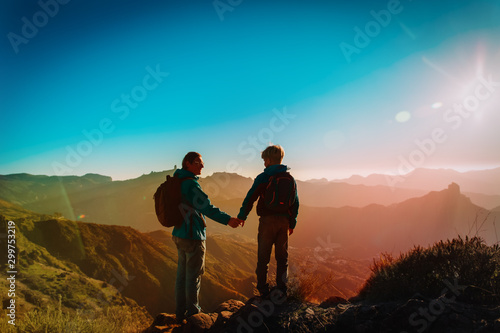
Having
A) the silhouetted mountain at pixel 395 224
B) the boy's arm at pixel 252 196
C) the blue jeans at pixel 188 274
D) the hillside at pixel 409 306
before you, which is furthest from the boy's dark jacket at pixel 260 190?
the silhouetted mountain at pixel 395 224

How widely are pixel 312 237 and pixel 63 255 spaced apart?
3786 inches

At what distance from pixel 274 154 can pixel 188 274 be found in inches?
94.2

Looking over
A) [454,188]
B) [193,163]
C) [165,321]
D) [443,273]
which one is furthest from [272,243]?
[454,188]

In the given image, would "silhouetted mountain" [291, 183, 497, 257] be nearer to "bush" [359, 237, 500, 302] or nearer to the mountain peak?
the mountain peak

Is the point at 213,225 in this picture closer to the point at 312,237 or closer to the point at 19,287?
the point at 312,237

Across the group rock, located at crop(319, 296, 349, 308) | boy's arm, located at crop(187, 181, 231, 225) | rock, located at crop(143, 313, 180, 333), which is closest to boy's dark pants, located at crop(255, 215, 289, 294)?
boy's arm, located at crop(187, 181, 231, 225)

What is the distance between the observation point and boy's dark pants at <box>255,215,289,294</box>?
3938 mm

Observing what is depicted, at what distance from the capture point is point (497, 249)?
377 centimetres

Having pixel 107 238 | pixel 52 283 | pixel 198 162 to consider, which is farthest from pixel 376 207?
pixel 198 162

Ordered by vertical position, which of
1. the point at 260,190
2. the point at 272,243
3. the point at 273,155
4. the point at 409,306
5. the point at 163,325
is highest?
the point at 273,155

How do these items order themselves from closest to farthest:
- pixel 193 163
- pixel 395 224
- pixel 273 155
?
pixel 193 163
pixel 273 155
pixel 395 224

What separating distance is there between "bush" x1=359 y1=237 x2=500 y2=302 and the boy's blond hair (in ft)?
8.73

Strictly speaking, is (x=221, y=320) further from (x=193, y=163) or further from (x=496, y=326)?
(x=496, y=326)

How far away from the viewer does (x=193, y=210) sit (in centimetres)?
384
